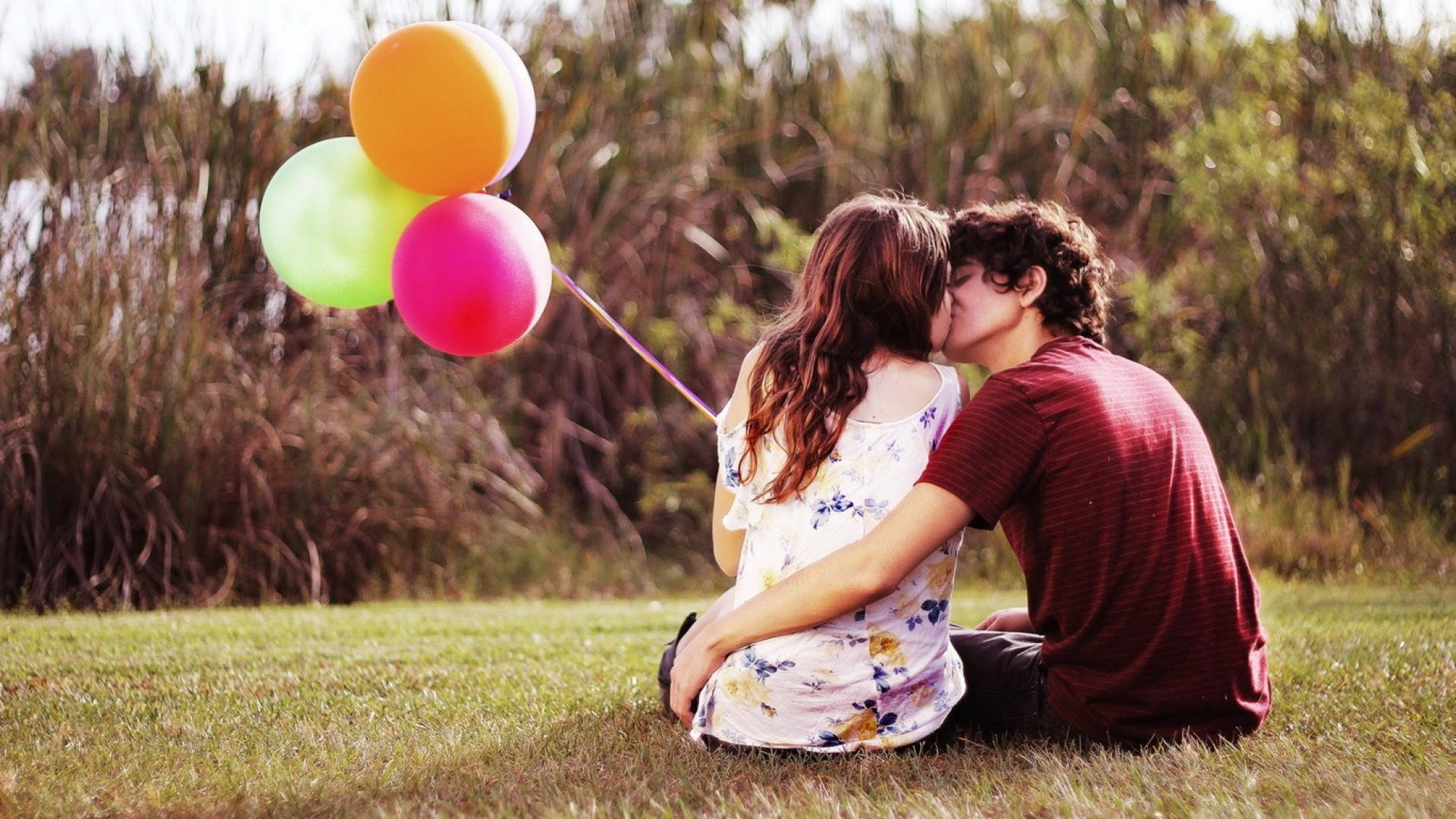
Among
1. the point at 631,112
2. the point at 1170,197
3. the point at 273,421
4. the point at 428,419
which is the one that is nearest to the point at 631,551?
the point at 428,419

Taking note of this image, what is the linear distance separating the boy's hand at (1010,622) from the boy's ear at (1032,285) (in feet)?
2.70

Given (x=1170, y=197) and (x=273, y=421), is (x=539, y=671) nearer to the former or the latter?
(x=273, y=421)

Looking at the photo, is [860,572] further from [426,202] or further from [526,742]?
[426,202]

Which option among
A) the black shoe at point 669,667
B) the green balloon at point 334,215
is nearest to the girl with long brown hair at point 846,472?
the black shoe at point 669,667

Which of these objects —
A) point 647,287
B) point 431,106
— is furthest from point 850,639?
point 647,287

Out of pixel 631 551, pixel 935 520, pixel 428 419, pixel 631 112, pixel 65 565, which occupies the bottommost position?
pixel 631 551

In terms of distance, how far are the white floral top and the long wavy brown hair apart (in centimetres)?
5

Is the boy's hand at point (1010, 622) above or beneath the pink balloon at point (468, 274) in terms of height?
beneath

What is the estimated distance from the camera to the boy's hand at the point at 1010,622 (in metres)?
3.16

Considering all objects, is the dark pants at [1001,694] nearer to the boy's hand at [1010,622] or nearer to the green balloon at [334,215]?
the boy's hand at [1010,622]

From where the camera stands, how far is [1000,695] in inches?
111

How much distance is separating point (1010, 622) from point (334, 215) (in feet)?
6.71

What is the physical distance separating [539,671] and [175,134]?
4.20m

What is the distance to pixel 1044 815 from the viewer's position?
6.94 feet
